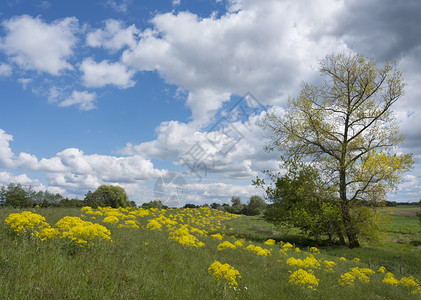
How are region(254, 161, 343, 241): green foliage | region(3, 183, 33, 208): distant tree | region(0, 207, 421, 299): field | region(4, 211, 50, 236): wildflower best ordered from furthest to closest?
region(3, 183, 33, 208): distant tree → region(254, 161, 343, 241): green foliage → region(4, 211, 50, 236): wildflower → region(0, 207, 421, 299): field

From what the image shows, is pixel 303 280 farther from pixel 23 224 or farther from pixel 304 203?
pixel 304 203

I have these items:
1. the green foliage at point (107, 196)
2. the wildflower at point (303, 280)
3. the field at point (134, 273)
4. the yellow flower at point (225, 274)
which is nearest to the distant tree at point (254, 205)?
the green foliage at point (107, 196)

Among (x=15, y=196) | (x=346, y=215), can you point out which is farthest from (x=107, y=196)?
(x=346, y=215)

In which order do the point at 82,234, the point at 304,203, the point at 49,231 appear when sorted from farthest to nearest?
the point at 304,203, the point at 49,231, the point at 82,234

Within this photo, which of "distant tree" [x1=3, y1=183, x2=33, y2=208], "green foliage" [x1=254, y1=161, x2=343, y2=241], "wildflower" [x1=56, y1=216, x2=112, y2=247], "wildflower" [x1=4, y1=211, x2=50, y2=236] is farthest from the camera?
"distant tree" [x1=3, y1=183, x2=33, y2=208]

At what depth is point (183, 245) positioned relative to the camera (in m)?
10.8

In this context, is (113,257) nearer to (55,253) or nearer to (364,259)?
(55,253)

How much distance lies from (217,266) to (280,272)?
4275 millimetres

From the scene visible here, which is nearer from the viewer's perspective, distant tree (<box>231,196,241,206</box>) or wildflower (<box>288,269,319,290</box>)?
wildflower (<box>288,269,319,290</box>)

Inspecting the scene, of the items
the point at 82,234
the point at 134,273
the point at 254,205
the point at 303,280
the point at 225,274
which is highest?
the point at 82,234

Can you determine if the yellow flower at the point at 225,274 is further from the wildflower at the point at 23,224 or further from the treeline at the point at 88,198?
the treeline at the point at 88,198

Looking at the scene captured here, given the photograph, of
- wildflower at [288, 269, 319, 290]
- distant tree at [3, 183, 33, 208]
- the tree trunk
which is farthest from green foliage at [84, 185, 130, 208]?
wildflower at [288, 269, 319, 290]

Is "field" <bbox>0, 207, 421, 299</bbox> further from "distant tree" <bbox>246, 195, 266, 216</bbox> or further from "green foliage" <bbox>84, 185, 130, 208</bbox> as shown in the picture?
"distant tree" <bbox>246, 195, 266, 216</bbox>

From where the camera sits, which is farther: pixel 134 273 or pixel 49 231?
pixel 49 231
